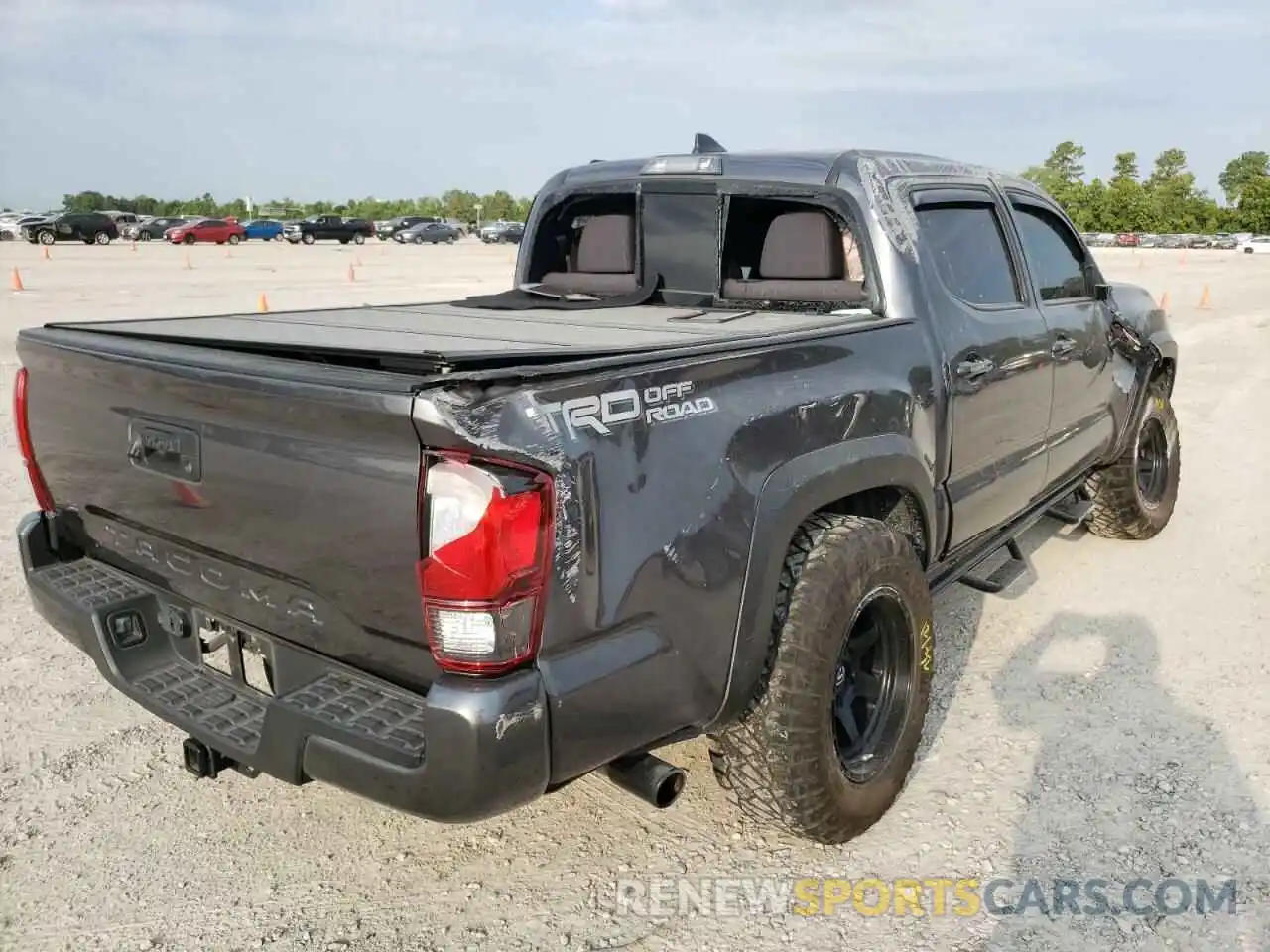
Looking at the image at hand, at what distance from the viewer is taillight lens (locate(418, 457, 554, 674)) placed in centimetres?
198

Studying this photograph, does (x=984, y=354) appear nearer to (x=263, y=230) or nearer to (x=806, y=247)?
(x=806, y=247)

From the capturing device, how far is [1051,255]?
15.5 feet

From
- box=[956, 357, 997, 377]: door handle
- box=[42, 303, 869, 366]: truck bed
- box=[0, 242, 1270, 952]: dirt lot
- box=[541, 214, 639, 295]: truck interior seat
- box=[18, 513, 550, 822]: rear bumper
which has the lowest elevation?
box=[0, 242, 1270, 952]: dirt lot

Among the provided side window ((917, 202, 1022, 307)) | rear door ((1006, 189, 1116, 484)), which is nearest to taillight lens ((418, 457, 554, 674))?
side window ((917, 202, 1022, 307))

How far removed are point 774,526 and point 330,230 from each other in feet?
184

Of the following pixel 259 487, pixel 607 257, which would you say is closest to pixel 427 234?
pixel 607 257

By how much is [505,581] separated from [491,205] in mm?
113265

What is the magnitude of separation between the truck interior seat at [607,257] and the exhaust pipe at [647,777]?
2.41 m

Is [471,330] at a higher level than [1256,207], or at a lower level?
lower

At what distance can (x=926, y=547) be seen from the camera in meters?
3.44

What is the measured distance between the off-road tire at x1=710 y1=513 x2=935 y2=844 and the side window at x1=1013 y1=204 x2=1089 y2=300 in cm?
212

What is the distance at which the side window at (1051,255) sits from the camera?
14.7 feet

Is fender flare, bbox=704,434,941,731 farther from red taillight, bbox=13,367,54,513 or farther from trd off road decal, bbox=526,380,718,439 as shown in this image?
red taillight, bbox=13,367,54,513

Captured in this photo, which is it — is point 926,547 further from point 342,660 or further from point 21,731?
point 21,731
